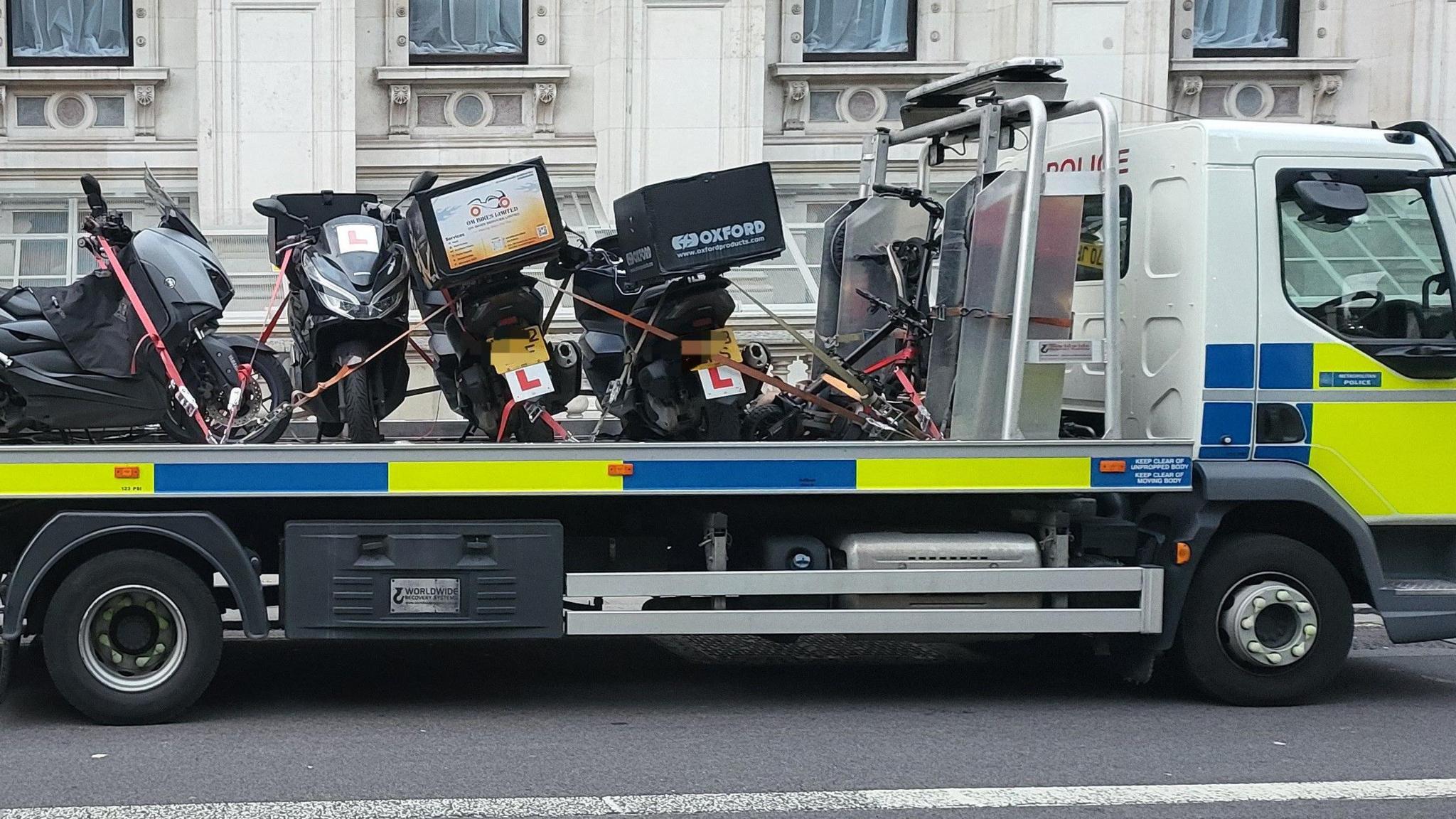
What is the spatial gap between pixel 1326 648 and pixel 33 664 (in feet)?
19.8

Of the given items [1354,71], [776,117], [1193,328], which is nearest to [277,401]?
[1193,328]

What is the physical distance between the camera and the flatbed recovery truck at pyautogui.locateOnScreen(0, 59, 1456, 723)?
6.31m

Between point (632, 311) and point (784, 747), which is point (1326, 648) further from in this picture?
point (632, 311)

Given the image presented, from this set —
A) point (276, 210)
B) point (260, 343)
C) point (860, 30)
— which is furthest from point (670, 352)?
point (860, 30)

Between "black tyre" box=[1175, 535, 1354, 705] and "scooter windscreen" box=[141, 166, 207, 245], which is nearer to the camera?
"black tyre" box=[1175, 535, 1354, 705]

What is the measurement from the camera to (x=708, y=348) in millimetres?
Result: 7254

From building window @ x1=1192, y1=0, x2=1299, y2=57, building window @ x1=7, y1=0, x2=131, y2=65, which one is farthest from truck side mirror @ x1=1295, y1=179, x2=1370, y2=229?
building window @ x1=7, y1=0, x2=131, y2=65

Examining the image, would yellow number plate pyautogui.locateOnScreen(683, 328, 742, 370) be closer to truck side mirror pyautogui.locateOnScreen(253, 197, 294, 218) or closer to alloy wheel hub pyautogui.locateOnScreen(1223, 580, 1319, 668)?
truck side mirror pyautogui.locateOnScreen(253, 197, 294, 218)

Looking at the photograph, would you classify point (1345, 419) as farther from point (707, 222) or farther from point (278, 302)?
point (278, 302)

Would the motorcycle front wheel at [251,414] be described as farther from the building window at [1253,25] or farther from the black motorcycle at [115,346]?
the building window at [1253,25]

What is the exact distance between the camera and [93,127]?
16.4 m

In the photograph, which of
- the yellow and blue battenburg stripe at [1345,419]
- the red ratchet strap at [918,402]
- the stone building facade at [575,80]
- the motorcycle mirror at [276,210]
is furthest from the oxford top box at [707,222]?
the stone building facade at [575,80]

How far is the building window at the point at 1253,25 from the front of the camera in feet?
56.9

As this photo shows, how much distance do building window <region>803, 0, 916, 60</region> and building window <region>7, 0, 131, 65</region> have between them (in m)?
7.30
